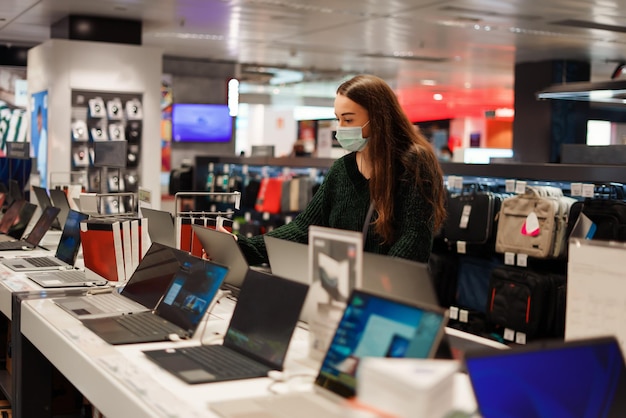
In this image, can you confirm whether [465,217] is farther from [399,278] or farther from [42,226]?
[399,278]

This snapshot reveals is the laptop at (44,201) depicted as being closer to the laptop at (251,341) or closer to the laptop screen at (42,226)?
the laptop screen at (42,226)

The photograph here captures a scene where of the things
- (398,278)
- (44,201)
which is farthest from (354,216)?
(44,201)

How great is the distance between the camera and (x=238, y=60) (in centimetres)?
1484

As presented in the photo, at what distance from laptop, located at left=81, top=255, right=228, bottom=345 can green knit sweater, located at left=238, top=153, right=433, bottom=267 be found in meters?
0.43

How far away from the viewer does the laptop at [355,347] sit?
1.73 meters

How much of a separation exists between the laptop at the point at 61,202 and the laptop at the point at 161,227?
6.91 feet

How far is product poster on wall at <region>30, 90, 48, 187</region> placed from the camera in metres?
10.2

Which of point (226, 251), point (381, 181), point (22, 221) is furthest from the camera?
point (22, 221)

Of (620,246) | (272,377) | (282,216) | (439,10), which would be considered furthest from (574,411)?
(282,216)

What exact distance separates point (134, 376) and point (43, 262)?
2531 mm

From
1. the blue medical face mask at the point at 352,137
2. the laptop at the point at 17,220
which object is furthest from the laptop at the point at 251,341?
the laptop at the point at 17,220

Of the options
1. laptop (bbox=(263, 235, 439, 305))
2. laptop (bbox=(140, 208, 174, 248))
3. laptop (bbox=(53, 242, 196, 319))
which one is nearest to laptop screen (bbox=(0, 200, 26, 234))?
laptop (bbox=(140, 208, 174, 248))

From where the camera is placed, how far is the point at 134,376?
7.16ft

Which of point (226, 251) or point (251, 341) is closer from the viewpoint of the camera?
point (251, 341)
